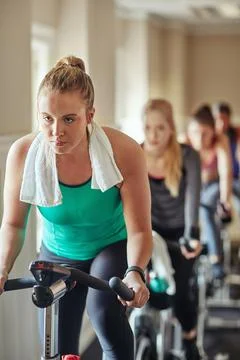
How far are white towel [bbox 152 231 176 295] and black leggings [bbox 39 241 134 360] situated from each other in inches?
28.8

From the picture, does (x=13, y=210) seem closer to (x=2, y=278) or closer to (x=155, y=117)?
(x=2, y=278)

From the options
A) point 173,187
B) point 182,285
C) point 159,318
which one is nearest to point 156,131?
point 173,187

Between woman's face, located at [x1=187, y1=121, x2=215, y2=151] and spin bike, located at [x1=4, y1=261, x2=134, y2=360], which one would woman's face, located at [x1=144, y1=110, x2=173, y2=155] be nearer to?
woman's face, located at [x1=187, y1=121, x2=215, y2=151]

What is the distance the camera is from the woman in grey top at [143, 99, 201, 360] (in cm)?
299

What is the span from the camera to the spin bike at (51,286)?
61.4 inches

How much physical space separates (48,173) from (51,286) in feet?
1.31

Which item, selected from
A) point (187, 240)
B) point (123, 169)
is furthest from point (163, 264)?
point (123, 169)

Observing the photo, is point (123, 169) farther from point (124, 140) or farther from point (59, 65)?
point (59, 65)

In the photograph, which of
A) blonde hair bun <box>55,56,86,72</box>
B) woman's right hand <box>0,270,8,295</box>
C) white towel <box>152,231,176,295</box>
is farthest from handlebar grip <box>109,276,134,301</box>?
white towel <box>152,231,176,295</box>

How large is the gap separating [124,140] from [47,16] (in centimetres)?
220

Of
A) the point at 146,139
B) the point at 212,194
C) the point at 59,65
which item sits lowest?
the point at 212,194

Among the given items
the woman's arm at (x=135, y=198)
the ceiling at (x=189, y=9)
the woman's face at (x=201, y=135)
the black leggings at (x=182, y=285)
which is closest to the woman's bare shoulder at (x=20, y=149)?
the woman's arm at (x=135, y=198)

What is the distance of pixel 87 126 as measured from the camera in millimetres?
1870

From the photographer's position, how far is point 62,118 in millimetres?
1700
